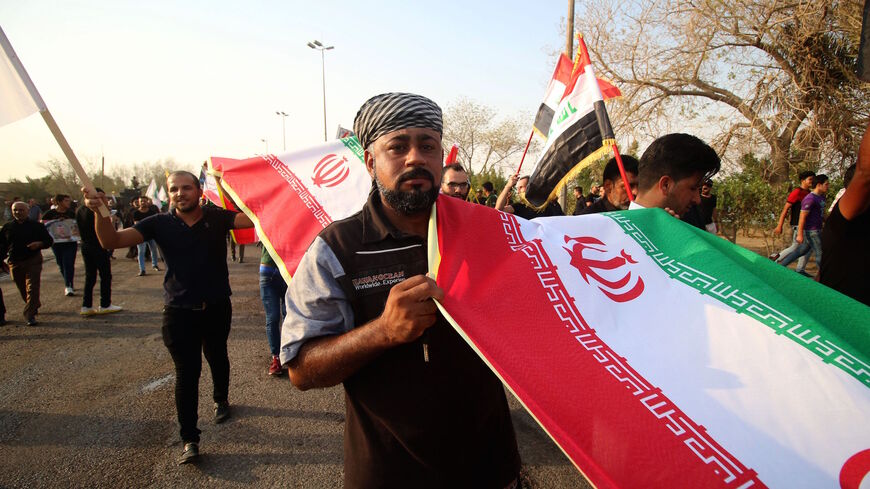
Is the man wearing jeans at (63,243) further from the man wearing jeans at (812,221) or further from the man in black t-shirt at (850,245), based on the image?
the man wearing jeans at (812,221)

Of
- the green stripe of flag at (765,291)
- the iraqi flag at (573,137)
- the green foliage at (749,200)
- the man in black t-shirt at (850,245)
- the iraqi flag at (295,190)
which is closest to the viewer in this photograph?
the green stripe of flag at (765,291)

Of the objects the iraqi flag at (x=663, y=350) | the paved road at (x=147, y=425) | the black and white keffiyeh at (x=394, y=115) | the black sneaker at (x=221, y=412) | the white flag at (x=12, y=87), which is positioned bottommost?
the paved road at (x=147, y=425)

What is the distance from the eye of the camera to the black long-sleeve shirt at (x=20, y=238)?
7.62 m

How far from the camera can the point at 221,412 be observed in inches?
160

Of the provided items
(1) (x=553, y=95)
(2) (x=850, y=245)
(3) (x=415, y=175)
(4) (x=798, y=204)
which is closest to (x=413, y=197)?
(3) (x=415, y=175)

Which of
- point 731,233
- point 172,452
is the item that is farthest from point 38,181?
point 731,233

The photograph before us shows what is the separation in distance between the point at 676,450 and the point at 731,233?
17.7 meters

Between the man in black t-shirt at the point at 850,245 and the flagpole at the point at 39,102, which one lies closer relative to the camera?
the flagpole at the point at 39,102

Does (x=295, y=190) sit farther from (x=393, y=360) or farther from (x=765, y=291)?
(x=765, y=291)

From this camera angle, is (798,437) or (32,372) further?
(32,372)

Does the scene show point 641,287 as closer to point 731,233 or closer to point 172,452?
point 172,452

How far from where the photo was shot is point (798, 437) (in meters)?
1.09

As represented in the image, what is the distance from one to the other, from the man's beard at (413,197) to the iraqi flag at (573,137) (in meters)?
2.60

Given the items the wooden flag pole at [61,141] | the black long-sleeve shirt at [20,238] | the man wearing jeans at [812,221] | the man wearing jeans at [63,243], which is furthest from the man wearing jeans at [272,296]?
the man wearing jeans at [812,221]
